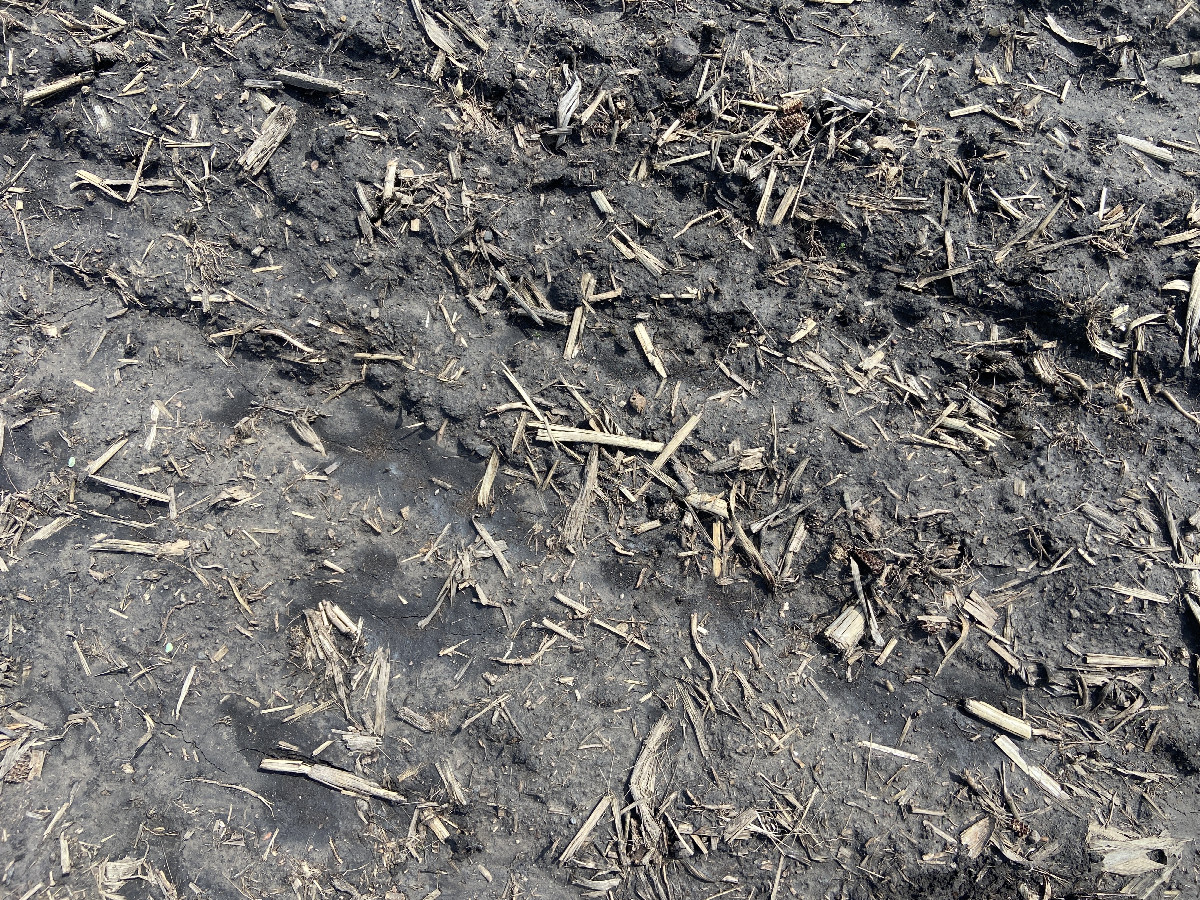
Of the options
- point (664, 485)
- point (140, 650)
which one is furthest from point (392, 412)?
point (140, 650)

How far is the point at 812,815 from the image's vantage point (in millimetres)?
2850

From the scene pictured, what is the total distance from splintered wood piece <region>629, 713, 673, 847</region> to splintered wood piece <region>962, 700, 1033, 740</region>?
1372mm

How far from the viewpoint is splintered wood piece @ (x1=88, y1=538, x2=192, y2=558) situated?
3.04 meters

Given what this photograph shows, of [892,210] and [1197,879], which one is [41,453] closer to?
[892,210]

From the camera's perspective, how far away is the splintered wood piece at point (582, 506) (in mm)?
3041

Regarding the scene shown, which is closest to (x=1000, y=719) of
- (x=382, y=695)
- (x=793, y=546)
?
(x=793, y=546)

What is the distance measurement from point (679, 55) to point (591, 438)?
75.3 inches

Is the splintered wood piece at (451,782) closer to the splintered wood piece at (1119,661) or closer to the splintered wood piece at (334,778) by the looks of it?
the splintered wood piece at (334,778)

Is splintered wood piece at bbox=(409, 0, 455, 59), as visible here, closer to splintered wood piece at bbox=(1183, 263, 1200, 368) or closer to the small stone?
the small stone

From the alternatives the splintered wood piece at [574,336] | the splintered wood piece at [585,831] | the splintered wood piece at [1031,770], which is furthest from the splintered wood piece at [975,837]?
the splintered wood piece at [574,336]

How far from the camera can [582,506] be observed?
304 centimetres

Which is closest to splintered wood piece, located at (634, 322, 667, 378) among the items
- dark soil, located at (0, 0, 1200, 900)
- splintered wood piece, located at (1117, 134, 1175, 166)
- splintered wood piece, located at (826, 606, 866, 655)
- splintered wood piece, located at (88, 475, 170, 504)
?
dark soil, located at (0, 0, 1200, 900)

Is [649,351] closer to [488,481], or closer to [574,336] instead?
[574,336]

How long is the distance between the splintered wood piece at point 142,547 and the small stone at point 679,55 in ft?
10.7
